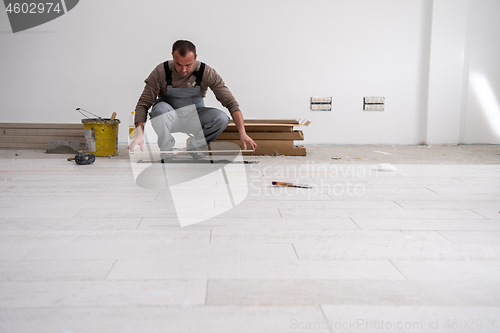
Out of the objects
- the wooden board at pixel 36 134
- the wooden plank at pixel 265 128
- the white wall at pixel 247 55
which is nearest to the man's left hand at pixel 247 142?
the wooden plank at pixel 265 128

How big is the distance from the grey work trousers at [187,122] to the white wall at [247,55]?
5.68ft

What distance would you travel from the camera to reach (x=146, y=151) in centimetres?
393

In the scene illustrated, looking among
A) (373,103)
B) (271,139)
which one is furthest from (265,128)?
(373,103)

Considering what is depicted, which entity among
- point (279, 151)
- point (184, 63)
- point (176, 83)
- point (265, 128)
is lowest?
point (279, 151)

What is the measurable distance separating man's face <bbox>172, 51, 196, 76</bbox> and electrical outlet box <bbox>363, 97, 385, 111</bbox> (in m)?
2.95

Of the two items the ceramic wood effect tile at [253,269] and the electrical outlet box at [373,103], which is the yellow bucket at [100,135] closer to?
the ceramic wood effect tile at [253,269]

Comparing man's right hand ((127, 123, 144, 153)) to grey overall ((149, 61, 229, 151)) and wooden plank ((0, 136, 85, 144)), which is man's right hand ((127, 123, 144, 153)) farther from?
wooden plank ((0, 136, 85, 144))

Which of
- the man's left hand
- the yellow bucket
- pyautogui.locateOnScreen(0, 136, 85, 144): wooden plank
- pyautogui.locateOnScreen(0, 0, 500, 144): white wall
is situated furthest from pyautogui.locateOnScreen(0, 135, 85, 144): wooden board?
the man's left hand

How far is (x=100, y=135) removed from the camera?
352 centimetres

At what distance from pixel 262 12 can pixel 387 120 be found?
2.22 m

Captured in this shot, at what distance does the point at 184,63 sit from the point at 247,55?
2342 mm

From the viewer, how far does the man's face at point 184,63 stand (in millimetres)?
2660

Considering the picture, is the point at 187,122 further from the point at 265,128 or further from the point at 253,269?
the point at 253,269

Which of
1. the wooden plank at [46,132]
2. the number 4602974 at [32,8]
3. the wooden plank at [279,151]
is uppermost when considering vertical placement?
the number 4602974 at [32,8]
